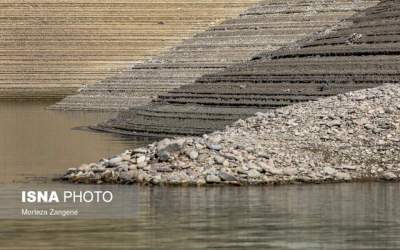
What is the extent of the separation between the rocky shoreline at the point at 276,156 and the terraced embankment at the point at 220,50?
91.6ft

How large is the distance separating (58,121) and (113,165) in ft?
73.6

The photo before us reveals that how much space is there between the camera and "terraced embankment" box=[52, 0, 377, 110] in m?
54.8

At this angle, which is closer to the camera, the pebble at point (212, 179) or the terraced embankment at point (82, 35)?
the pebble at point (212, 179)

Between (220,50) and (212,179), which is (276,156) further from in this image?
(220,50)

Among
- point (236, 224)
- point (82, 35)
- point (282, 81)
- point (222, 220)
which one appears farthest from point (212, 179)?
point (82, 35)

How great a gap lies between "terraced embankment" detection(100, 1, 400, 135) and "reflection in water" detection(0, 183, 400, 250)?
51.0 feet

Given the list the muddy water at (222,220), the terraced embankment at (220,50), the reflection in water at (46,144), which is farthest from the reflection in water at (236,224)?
the terraced embankment at (220,50)

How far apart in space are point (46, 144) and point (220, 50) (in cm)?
2436

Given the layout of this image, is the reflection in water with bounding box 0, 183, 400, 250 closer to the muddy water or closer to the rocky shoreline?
the muddy water

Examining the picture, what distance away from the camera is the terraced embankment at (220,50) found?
54.8 meters

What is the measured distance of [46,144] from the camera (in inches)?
1304

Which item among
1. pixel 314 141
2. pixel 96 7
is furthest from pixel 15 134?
pixel 96 7

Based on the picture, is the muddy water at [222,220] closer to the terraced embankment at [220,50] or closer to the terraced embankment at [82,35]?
the terraced embankment at [220,50]

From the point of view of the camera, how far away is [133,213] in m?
18.0
